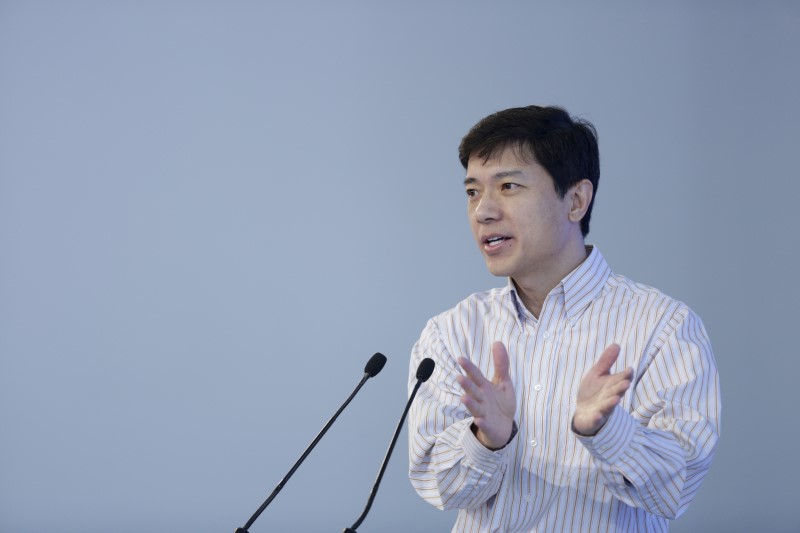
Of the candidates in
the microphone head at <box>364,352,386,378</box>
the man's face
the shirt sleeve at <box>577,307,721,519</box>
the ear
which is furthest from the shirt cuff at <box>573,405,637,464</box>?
the ear

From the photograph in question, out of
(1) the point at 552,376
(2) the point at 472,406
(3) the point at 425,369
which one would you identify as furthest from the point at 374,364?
(1) the point at 552,376

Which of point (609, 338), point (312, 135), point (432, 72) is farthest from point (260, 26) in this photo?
point (609, 338)

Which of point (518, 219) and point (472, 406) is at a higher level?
point (518, 219)

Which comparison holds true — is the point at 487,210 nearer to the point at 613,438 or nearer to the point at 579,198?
the point at 579,198

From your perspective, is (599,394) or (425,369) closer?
(599,394)

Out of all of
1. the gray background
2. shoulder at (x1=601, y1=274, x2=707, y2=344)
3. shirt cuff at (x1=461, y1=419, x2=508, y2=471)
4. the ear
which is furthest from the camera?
the gray background

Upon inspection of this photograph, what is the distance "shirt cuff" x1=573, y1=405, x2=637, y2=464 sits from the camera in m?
1.61

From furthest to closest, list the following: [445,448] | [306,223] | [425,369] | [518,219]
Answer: [306,223]
[518,219]
[445,448]
[425,369]

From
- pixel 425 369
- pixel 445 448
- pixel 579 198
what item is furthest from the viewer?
pixel 579 198

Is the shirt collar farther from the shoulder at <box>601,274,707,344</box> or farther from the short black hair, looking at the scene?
the short black hair

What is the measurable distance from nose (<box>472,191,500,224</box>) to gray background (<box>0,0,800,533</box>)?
207 cm

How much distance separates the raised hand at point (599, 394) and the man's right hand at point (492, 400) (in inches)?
5.9

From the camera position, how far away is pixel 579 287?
2.05 m

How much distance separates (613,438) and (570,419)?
0.31m
